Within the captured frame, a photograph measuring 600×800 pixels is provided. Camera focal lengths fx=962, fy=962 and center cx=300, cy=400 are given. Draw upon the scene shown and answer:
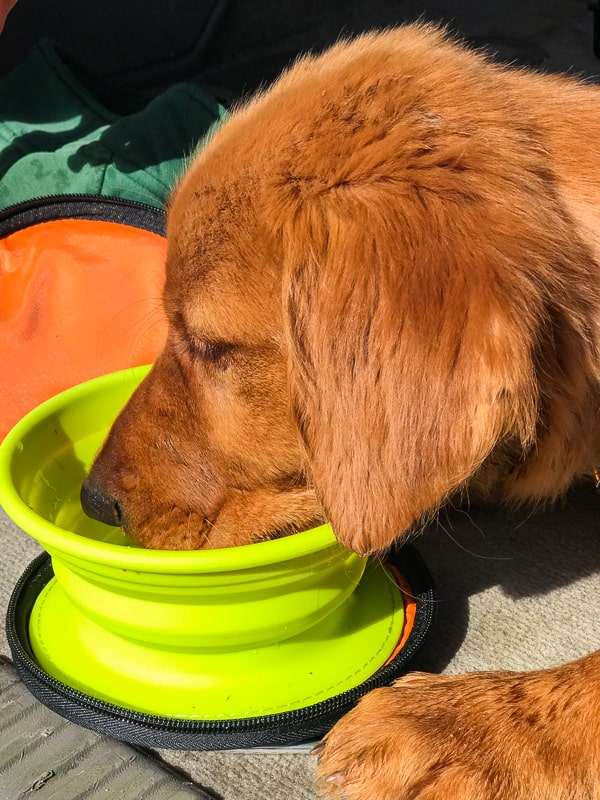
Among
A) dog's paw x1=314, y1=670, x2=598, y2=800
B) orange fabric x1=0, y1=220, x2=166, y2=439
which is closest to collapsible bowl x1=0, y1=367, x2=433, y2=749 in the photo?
dog's paw x1=314, y1=670, x2=598, y2=800

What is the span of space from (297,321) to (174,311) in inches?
17.1

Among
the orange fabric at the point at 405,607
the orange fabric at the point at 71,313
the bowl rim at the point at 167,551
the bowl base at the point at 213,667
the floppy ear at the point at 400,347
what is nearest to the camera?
the floppy ear at the point at 400,347

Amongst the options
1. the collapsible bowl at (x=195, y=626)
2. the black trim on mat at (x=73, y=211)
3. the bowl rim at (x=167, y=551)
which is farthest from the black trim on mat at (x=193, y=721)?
the black trim on mat at (x=73, y=211)

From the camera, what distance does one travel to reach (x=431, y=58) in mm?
2307

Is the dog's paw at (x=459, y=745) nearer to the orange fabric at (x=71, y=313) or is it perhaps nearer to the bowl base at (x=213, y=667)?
the bowl base at (x=213, y=667)

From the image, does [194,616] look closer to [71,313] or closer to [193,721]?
[193,721]

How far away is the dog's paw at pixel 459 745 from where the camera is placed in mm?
1886

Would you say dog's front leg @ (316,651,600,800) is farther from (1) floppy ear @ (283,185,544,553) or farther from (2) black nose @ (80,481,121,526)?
(2) black nose @ (80,481,121,526)

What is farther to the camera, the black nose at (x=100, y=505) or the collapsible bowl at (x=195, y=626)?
the black nose at (x=100, y=505)

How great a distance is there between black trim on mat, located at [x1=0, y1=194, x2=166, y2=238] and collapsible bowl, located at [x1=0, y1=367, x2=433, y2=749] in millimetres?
835

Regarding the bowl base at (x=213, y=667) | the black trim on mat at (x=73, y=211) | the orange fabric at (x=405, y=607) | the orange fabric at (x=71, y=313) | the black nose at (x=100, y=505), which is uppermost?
the black trim on mat at (x=73, y=211)

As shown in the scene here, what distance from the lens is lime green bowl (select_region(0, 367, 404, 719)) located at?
209 cm

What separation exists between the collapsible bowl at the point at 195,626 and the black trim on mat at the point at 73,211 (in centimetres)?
83

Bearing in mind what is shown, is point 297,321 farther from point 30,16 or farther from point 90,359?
point 30,16
